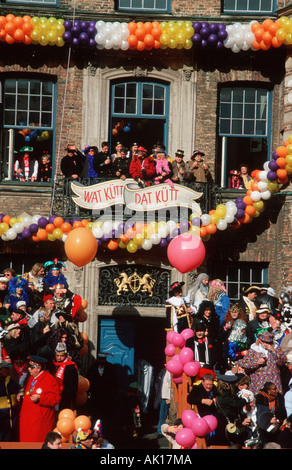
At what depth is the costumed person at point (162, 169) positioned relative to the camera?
18141 millimetres

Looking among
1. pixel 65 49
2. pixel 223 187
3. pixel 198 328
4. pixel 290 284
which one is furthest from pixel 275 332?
pixel 65 49

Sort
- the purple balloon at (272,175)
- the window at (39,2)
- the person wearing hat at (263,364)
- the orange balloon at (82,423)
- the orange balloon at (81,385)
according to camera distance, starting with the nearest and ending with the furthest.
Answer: the orange balloon at (82,423) → the person wearing hat at (263,364) → the orange balloon at (81,385) → the purple balloon at (272,175) → the window at (39,2)

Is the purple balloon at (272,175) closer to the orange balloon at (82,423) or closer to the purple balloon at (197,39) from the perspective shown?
the purple balloon at (197,39)

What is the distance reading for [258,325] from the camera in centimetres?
1567

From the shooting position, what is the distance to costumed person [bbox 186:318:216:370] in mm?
14922

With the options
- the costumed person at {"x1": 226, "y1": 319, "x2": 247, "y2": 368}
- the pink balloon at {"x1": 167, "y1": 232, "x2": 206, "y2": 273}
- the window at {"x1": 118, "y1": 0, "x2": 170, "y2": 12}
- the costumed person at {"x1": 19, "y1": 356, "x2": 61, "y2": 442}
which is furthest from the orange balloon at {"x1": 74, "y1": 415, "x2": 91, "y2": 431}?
the window at {"x1": 118, "y1": 0, "x2": 170, "y2": 12}

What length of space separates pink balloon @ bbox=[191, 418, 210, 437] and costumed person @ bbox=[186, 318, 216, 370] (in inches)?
101

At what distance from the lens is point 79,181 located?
1836 cm

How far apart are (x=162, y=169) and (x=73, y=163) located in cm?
183

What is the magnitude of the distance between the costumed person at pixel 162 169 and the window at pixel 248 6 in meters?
3.93

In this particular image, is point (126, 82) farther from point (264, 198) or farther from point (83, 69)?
point (264, 198)

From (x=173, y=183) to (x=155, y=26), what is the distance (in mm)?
3347

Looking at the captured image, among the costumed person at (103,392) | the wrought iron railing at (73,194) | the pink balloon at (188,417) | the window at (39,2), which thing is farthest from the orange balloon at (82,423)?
the window at (39,2)

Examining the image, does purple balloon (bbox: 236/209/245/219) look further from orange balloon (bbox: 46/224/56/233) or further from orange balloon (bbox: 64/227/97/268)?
orange balloon (bbox: 46/224/56/233)
